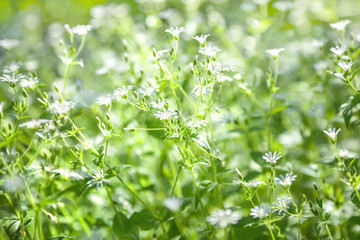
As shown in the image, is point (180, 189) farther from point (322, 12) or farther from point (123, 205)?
point (322, 12)

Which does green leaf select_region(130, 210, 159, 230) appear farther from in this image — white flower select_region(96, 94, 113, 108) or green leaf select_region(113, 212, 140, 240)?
white flower select_region(96, 94, 113, 108)

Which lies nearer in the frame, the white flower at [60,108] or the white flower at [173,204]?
the white flower at [60,108]

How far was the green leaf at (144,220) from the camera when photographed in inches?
76.6

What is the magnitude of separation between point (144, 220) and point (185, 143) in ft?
1.69

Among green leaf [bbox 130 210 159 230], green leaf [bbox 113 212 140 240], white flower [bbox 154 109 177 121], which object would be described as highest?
white flower [bbox 154 109 177 121]

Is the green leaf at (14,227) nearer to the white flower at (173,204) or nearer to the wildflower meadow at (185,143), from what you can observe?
the wildflower meadow at (185,143)

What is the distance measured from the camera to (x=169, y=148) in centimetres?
244

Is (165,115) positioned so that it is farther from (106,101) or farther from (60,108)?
(60,108)

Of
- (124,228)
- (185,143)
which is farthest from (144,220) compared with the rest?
(185,143)

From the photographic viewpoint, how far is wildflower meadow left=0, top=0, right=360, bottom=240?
68.3 inches

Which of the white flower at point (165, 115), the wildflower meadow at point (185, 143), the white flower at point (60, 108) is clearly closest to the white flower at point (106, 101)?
the wildflower meadow at point (185, 143)

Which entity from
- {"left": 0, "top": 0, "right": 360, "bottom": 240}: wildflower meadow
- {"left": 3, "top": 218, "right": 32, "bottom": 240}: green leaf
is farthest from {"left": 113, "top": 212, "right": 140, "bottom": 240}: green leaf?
{"left": 3, "top": 218, "right": 32, "bottom": 240}: green leaf

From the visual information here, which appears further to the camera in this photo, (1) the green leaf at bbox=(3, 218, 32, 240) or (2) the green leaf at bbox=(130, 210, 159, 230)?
(2) the green leaf at bbox=(130, 210, 159, 230)

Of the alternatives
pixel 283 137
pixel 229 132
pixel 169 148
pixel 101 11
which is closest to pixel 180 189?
pixel 169 148
